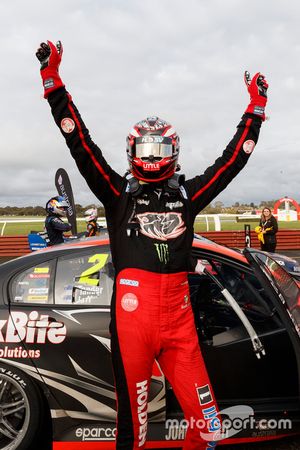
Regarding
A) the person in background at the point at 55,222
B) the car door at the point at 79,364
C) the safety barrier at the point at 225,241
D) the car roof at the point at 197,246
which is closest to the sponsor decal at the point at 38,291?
the car door at the point at 79,364

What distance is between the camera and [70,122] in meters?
2.04

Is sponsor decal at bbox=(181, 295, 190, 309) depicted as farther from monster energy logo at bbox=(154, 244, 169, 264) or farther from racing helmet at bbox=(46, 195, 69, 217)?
racing helmet at bbox=(46, 195, 69, 217)

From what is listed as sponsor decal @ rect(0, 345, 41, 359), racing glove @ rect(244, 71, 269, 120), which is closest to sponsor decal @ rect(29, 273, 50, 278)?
sponsor decal @ rect(0, 345, 41, 359)

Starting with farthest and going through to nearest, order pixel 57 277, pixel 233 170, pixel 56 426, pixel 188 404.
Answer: pixel 57 277
pixel 56 426
pixel 233 170
pixel 188 404

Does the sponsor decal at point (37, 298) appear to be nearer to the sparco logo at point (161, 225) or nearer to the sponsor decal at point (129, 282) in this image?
the sponsor decal at point (129, 282)

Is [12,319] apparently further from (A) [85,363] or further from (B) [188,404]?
(B) [188,404]

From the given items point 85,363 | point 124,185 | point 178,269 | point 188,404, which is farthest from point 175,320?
point 85,363

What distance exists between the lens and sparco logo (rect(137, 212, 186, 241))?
6.82 ft

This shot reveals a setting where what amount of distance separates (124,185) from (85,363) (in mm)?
1148

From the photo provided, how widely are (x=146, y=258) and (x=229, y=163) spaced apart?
668 millimetres

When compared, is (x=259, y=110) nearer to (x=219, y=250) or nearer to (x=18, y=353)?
(x=219, y=250)

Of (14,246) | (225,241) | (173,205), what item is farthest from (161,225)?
(225,241)

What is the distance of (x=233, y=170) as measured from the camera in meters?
2.24

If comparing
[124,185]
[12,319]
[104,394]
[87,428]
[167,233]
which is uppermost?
[124,185]
